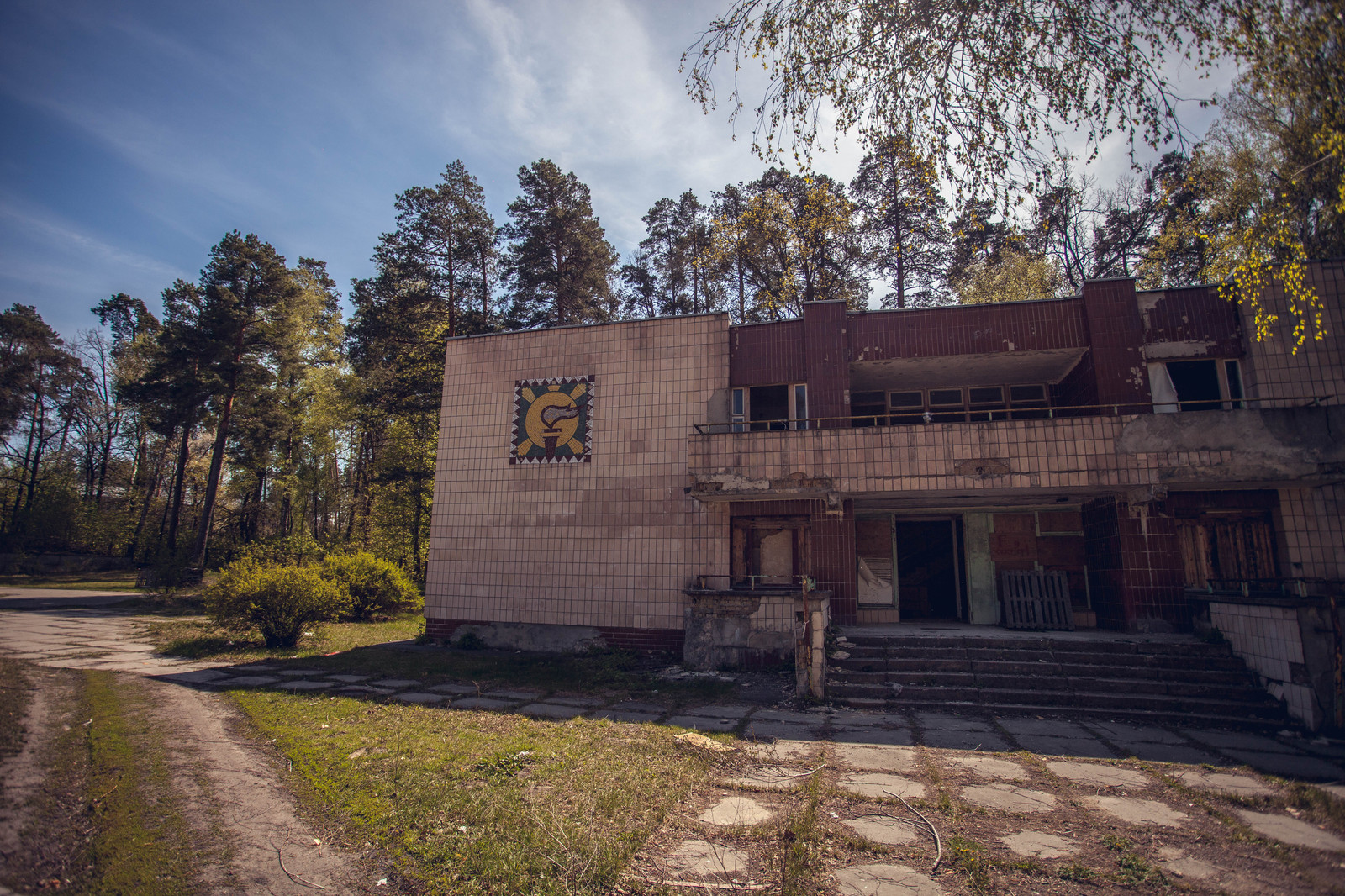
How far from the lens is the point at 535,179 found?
80.9 feet

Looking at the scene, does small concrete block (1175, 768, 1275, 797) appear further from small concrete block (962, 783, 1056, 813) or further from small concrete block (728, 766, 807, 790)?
small concrete block (728, 766, 807, 790)

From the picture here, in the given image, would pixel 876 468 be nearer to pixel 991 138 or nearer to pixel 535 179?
pixel 991 138

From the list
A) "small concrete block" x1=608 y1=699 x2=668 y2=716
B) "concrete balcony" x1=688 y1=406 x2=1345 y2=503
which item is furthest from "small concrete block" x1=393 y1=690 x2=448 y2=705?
"concrete balcony" x1=688 y1=406 x2=1345 y2=503

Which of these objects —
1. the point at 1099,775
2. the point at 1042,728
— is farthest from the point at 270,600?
the point at 1099,775

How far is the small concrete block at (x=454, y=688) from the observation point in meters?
8.23

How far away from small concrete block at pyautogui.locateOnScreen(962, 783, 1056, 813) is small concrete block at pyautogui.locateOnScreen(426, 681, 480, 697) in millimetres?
6385

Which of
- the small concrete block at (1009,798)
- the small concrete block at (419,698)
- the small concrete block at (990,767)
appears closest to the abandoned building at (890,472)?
the small concrete block at (990,767)

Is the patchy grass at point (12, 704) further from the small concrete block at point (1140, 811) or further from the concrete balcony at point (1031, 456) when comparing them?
the concrete balcony at point (1031, 456)

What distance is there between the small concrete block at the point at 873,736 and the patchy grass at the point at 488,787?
194 centimetres

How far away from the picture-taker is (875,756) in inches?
223

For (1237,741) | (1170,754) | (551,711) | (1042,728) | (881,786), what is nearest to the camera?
(881,786)

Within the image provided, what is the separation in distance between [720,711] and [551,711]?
216 cm

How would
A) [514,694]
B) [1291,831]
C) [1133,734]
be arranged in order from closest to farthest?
[1291,831]
[1133,734]
[514,694]

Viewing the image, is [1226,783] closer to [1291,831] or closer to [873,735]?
[1291,831]
